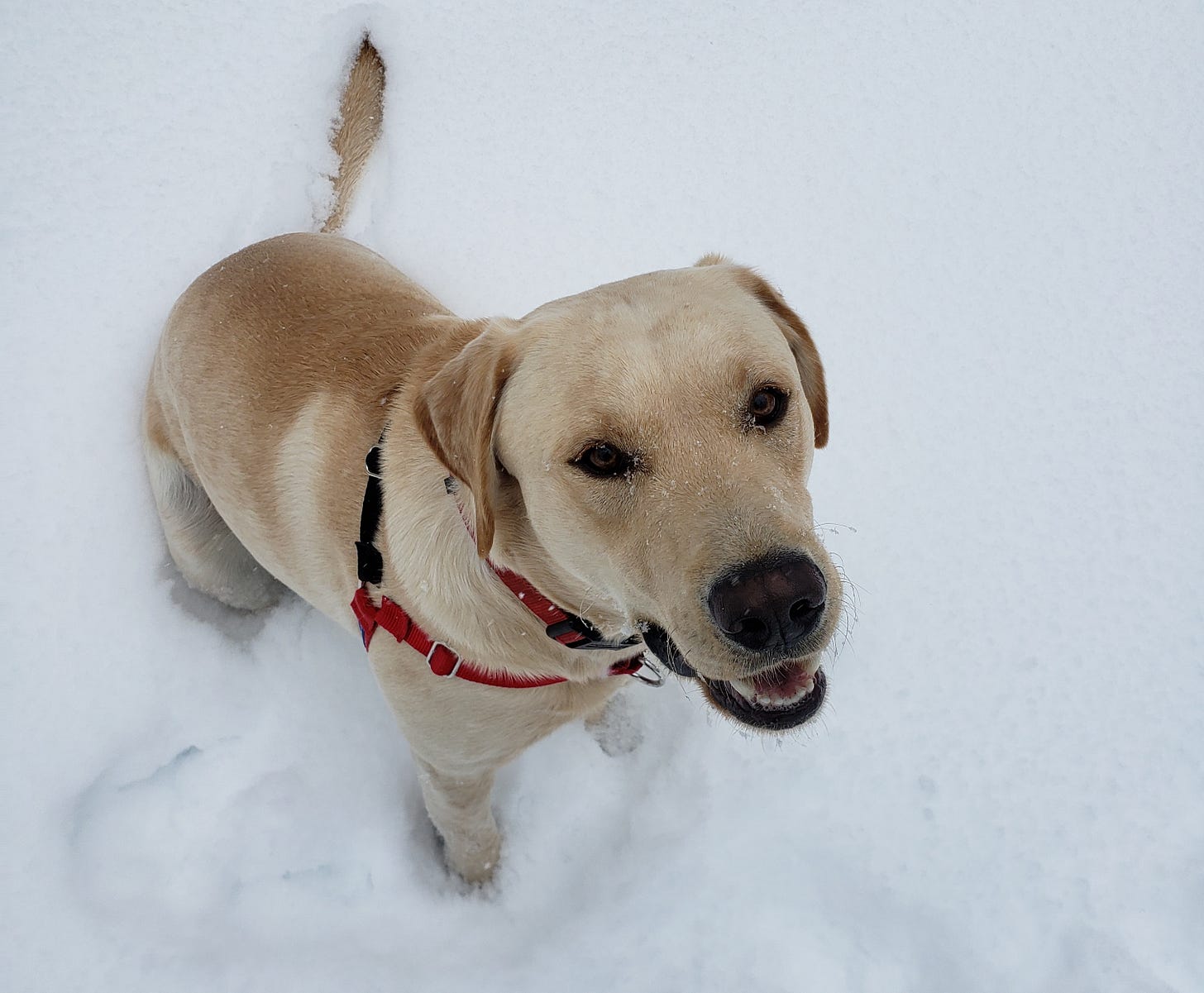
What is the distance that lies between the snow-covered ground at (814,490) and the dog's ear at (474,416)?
141 centimetres

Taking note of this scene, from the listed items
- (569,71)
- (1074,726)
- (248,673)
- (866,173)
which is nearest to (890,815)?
(1074,726)

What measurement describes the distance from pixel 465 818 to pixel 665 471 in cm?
151

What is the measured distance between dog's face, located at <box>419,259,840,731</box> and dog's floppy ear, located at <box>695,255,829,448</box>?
11 cm

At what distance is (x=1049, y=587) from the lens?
2670 mm

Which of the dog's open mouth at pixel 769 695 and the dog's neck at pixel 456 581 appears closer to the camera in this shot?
the dog's open mouth at pixel 769 695

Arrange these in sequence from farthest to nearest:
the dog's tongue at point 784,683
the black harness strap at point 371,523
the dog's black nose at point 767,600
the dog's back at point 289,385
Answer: the dog's back at point 289,385 → the black harness strap at point 371,523 → the dog's tongue at point 784,683 → the dog's black nose at point 767,600

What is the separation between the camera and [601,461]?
1529mm

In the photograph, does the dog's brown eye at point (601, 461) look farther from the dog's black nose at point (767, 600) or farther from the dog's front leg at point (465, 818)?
the dog's front leg at point (465, 818)

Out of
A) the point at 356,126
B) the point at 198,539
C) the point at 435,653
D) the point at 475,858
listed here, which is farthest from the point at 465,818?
the point at 356,126

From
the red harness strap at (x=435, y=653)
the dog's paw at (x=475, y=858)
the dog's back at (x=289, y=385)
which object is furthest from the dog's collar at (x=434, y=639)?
the dog's paw at (x=475, y=858)

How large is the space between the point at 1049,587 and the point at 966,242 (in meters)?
1.51

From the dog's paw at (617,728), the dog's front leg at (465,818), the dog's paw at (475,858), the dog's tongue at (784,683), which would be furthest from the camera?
the dog's paw at (617,728)

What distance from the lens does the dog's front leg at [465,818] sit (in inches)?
90.8

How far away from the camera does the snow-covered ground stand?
94.4 inches
